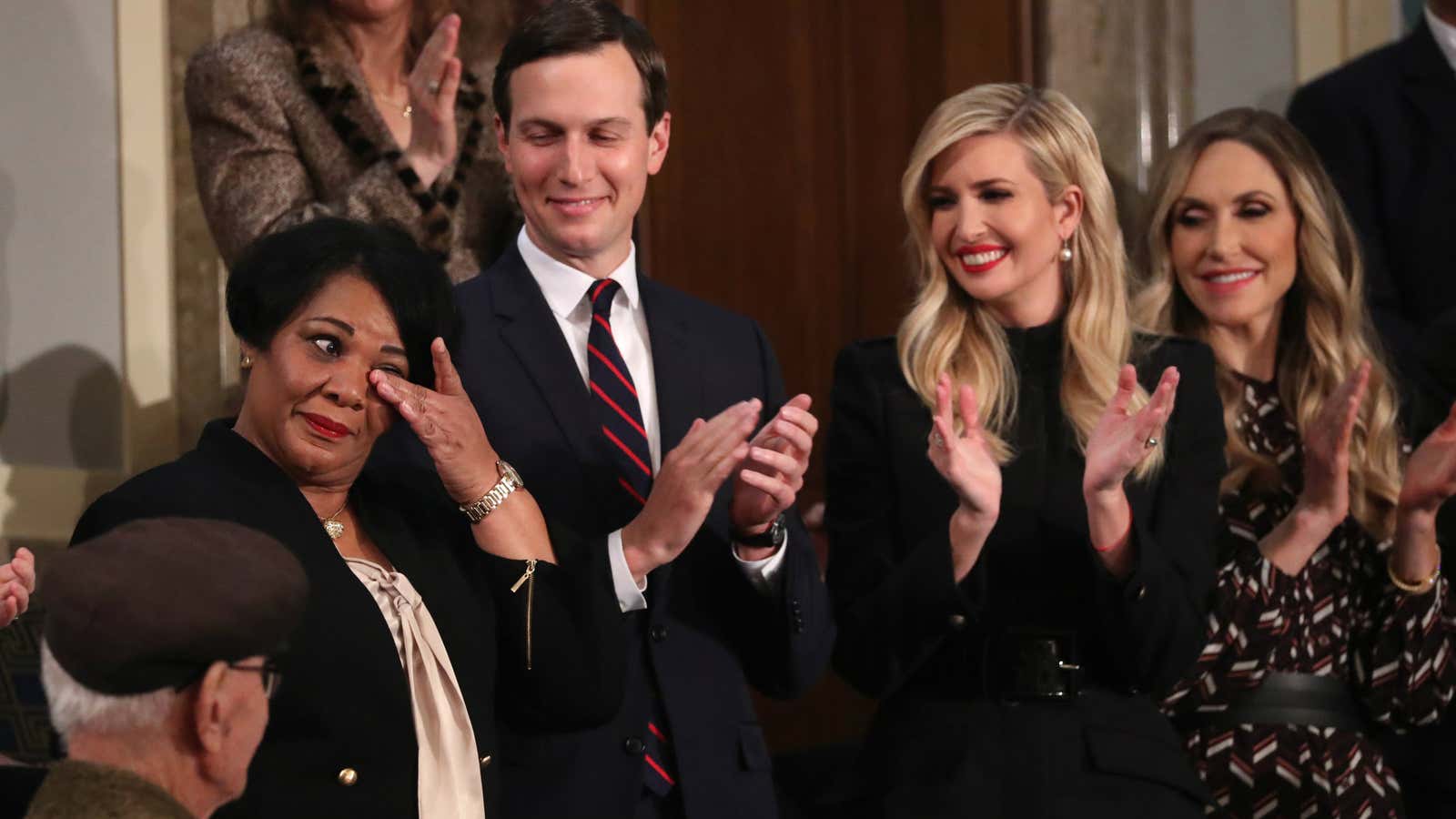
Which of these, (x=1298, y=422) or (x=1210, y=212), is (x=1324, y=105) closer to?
(x=1210, y=212)

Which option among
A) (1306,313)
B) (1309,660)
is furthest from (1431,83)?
(1309,660)

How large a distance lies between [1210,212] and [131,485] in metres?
2.45

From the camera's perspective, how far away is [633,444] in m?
3.02

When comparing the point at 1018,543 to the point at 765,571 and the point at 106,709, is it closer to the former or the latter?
the point at 765,571

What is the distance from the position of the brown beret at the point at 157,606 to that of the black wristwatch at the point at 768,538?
1.10 meters

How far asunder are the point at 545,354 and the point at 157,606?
1173mm

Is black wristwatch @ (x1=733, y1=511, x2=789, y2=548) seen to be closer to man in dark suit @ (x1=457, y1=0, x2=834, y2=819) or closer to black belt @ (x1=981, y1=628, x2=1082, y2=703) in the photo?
man in dark suit @ (x1=457, y1=0, x2=834, y2=819)

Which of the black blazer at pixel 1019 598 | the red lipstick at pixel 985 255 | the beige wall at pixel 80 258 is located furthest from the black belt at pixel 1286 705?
the beige wall at pixel 80 258

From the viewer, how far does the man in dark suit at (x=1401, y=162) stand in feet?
14.8

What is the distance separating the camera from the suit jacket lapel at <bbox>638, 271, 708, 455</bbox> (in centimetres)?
307

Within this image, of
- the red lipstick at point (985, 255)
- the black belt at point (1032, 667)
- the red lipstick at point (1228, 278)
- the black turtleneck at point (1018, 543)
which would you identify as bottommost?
the black belt at point (1032, 667)

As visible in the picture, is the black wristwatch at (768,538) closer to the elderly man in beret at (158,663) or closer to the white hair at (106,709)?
the elderly man in beret at (158,663)

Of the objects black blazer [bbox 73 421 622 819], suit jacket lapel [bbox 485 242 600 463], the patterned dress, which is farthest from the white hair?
the patterned dress

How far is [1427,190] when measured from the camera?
4609 millimetres
